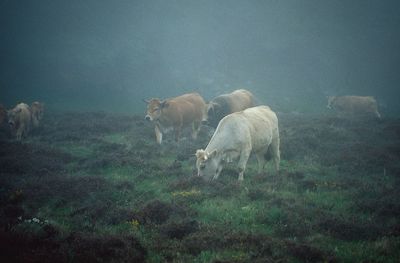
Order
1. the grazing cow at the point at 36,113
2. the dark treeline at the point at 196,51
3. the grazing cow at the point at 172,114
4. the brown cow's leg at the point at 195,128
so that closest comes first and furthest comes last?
the grazing cow at the point at 172,114, the brown cow's leg at the point at 195,128, the grazing cow at the point at 36,113, the dark treeline at the point at 196,51

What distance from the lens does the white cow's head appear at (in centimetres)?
1218

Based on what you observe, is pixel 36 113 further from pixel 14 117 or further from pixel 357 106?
pixel 357 106

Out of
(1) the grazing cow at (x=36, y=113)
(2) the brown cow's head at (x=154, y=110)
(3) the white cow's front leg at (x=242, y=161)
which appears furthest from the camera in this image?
(1) the grazing cow at (x=36, y=113)

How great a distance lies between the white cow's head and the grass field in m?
0.33

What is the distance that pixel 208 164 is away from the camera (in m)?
12.4

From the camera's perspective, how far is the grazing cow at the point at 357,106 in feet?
107

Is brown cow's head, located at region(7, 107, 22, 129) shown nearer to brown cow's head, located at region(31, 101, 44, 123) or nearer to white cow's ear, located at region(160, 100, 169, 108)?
brown cow's head, located at region(31, 101, 44, 123)

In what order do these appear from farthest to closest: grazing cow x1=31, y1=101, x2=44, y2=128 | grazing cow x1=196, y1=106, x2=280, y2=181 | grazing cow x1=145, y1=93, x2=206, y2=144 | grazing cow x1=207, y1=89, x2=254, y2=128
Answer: grazing cow x1=31, y1=101, x2=44, y2=128, grazing cow x1=207, y1=89, x2=254, y2=128, grazing cow x1=145, y1=93, x2=206, y2=144, grazing cow x1=196, y1=106, x2=280, y2=181

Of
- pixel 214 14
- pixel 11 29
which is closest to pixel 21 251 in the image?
pixel 11 29

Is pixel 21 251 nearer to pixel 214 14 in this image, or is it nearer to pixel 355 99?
pixel 355 99

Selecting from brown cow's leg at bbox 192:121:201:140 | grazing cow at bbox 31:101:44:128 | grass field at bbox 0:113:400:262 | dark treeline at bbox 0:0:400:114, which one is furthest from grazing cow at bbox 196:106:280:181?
dark treeline at bbox 0:0:400:114

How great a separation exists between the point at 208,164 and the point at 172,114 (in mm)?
8562

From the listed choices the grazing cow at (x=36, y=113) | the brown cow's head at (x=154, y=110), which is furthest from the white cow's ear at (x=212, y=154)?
the grazing cow at (x=36, y=113)

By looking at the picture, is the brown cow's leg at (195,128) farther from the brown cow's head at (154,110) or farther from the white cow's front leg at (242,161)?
the white cow's front leg at (242,161)
